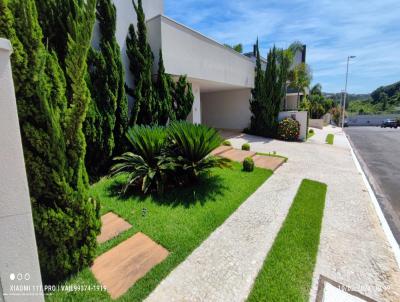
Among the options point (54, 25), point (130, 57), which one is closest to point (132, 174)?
point (54, 25)

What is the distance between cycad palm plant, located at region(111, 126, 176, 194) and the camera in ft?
16.1

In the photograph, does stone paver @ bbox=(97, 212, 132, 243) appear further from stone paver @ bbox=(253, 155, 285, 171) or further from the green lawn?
stone paver @ bbox=(253, 155, 285, 171)

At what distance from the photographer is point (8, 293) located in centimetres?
166

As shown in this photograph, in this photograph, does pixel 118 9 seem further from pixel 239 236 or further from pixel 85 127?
pixel 239 236

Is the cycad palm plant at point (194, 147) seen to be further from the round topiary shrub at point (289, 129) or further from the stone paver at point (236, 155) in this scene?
the round topiary shrub at point (289, 129)

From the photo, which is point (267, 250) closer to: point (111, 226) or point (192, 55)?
point (111, 226)

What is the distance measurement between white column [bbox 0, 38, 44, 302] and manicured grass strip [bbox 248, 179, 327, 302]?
241 cm

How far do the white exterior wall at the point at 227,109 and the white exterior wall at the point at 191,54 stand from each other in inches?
144

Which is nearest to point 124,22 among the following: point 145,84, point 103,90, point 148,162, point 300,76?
point 145,84

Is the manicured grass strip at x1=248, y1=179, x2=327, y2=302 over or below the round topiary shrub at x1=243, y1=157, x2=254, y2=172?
below

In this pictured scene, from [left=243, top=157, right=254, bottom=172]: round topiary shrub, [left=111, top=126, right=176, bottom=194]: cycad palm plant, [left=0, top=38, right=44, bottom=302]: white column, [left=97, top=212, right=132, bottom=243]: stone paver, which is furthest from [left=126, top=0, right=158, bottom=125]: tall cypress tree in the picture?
[left=0, top=38, right=44, bottom=302]: white column

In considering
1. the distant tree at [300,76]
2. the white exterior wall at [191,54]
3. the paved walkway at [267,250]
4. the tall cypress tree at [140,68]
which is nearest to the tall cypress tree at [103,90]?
the tall cypress tree at [140,68]

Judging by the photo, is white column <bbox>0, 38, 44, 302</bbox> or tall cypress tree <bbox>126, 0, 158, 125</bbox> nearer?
white column <bbox>0, 38, 44, 302</bbox>

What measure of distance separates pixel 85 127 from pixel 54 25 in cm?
239
